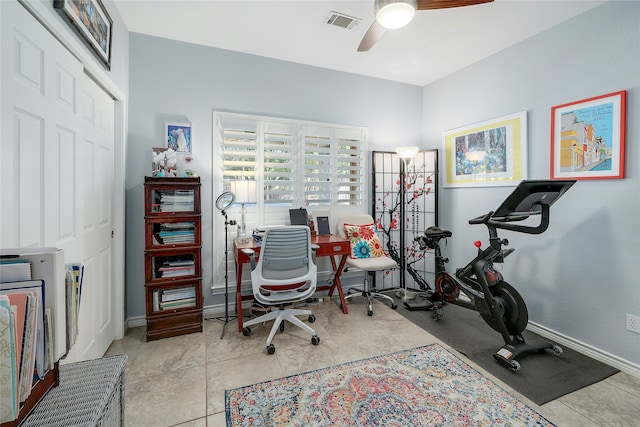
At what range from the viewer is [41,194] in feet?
4.37

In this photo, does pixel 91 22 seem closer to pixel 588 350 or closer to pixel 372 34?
pixel 372 34

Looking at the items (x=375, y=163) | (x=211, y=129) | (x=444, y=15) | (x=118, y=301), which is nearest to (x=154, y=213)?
(x=118, y=301)

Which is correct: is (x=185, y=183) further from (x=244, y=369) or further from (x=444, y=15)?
(x=444, y=15)

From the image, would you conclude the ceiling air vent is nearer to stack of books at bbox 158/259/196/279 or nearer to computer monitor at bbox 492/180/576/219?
computer monitor at bbox 492/180/576/219

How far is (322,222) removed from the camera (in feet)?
11.3

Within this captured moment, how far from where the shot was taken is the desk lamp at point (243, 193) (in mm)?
2857

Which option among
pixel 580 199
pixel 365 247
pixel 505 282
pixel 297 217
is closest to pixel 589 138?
pixel 580 199

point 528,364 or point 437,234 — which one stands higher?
point 437,234

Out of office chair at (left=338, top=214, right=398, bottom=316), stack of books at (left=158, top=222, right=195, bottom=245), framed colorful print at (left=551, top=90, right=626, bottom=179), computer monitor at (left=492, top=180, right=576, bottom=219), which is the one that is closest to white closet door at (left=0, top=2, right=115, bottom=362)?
stack of books at (left=158, top=222, right=195, bottom=245)

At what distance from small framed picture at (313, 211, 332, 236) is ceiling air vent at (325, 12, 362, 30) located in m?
1.96

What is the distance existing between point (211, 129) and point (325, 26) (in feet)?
5.04

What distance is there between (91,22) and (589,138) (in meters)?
3.83

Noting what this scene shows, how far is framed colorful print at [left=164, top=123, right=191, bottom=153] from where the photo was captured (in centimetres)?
282

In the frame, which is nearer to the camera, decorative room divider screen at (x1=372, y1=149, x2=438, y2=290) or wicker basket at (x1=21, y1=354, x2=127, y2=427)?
wicker basket at (x1=21, y1=354, x2=127, y2=427)
